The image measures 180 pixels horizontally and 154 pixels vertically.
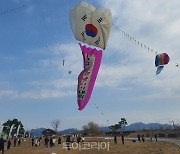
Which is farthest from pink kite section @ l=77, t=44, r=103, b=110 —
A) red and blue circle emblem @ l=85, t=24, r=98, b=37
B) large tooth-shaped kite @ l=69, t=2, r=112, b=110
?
red and blue circle emblem @ l=85, t=24, r=98, b=37

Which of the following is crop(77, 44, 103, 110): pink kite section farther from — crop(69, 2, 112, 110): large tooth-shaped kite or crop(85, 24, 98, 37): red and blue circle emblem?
crop(85, 24, 98, 37): red and blue circle emblem

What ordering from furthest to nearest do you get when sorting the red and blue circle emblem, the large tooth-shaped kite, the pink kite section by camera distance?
the red and blue circle emblem
the large tooth-shaped kite
the pink kite section

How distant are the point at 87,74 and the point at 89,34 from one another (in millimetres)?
2651

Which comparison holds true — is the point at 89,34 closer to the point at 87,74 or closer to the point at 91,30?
the point at 91,30

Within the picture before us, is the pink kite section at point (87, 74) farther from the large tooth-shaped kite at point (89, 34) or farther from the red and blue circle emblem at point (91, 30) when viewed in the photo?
the red and blue circle emblem at point (91, 30)

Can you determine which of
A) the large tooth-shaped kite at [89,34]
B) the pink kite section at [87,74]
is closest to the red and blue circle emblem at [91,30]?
the large tooth-shaped kite at [89,34]

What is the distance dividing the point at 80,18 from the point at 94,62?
2.79 metres

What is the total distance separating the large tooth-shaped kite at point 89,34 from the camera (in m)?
17.7

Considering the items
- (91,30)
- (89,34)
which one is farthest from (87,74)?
(91,30)

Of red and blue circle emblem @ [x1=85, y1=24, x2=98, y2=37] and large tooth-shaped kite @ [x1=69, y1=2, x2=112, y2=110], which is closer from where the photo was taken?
large tooth-shaped kite @ [x1=69, y1=2, x2=112, y2=110]

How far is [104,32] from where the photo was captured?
1877cm

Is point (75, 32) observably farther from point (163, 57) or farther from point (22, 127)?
point (22, 127)

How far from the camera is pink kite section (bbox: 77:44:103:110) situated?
17.3 metres

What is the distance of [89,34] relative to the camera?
18.8 m
